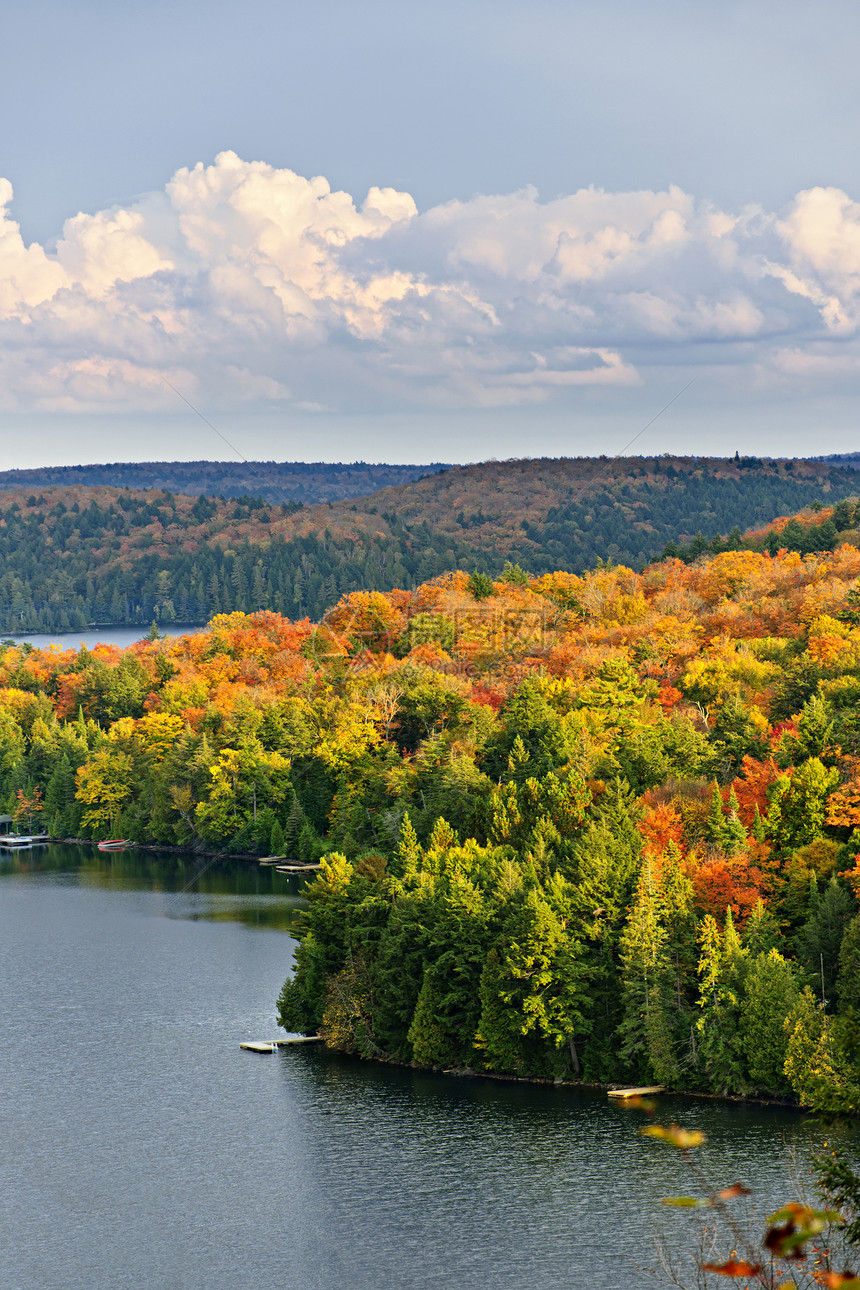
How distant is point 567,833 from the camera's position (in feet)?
191

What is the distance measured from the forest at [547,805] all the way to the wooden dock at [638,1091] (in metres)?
0.94

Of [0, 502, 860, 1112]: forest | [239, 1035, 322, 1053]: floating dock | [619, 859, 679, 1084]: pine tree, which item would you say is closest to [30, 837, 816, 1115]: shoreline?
[0, 502, 860, 1112]: forest

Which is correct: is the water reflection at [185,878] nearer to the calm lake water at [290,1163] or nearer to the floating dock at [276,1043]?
the calm lake water at [290,1163]

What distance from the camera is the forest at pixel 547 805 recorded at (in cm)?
4847

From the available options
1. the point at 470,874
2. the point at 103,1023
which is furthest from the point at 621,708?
the point at 103,1023

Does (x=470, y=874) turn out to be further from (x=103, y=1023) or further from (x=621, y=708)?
(x=621, y=708)

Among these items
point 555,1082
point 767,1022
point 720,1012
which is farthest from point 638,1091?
point 767,1022

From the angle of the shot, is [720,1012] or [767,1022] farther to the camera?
[720,1012]

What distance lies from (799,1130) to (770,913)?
32.5 feet

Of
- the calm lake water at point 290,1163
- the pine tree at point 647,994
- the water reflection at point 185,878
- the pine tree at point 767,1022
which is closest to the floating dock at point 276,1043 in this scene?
the calm lake water at point 290,1163

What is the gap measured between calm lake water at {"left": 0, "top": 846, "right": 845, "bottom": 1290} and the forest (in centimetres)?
289

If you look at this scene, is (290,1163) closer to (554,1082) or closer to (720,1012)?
(554,1082)

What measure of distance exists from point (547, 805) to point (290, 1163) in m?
22.0

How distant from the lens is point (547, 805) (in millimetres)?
60344
